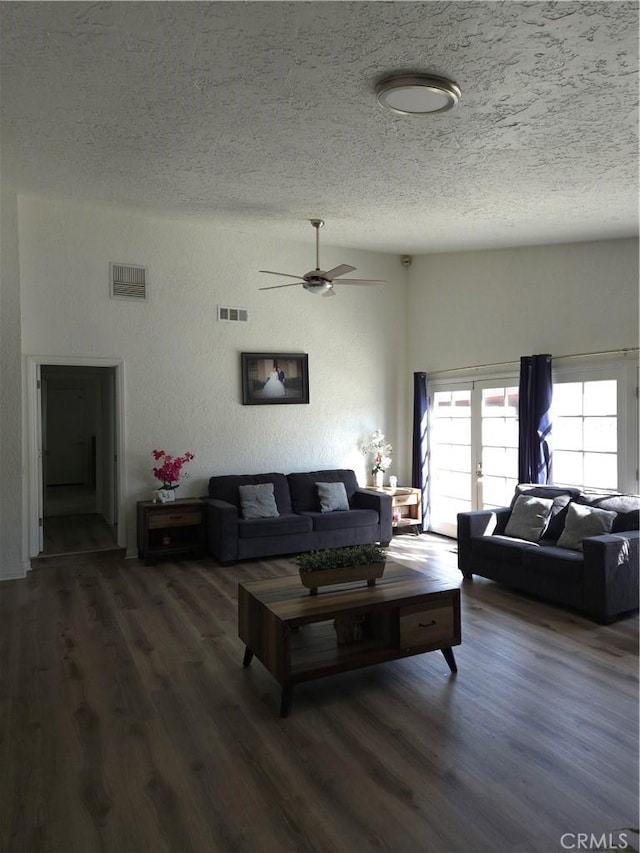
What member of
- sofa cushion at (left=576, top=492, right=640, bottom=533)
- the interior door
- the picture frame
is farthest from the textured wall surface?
the interior door

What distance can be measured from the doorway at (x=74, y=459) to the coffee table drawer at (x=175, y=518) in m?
0.59

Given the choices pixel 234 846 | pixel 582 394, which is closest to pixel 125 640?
pixel 234 846

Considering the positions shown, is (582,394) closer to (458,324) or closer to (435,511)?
(458,324)

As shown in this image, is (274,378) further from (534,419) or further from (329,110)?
(329,110)

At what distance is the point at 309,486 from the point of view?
7137 millimetres

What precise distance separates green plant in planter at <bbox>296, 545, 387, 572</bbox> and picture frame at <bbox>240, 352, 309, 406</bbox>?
3854 millimetres

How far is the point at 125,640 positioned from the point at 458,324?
203 inches

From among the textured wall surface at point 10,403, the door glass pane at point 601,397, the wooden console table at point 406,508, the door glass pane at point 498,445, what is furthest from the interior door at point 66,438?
the door glass pane at point 601,397

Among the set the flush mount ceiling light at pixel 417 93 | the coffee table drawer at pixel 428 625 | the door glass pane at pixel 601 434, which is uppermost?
the flush mount ceiling light at pixel 417 93

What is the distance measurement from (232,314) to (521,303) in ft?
10.9

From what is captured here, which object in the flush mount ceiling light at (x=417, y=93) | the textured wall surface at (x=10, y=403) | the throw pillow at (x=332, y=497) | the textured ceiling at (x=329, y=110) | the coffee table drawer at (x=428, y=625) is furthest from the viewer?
the throw pillow at (x=332, y=497)

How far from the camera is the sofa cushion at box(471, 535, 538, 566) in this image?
197 inches

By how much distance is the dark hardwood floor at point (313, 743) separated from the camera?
7.28 ft

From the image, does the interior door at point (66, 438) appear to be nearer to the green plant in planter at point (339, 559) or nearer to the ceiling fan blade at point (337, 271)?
the ceiling fan blade at point (337, 271)
